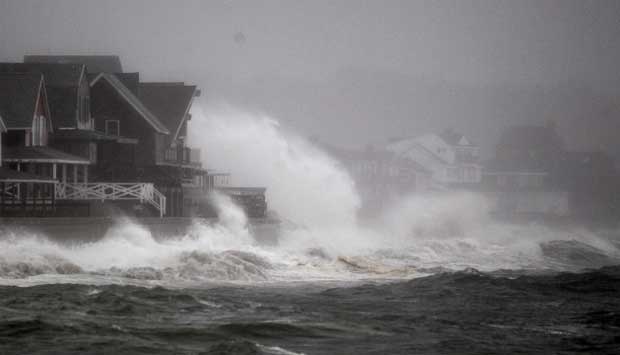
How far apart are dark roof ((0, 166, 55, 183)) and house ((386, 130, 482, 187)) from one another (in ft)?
317

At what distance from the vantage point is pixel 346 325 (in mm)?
24734

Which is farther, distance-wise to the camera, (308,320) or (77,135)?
(77,135)

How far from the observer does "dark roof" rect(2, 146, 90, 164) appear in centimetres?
4500

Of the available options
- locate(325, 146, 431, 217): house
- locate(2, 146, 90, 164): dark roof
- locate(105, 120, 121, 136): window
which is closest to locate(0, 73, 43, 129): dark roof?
locate(2, 146, 90, 164): dark roof

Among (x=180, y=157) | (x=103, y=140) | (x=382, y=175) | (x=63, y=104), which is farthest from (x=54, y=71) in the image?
(x=382, y=175)

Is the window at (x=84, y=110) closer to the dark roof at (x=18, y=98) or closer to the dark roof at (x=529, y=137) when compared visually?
the dark roof at (x=18, y=98)

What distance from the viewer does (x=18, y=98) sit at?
48156 millimetres

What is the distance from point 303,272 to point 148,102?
25.6 m

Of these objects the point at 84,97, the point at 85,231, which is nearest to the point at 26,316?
the point at 85,231

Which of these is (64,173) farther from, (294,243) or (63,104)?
(294,243)

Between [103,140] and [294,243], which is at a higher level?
[103,140]

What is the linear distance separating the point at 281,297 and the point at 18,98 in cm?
2144

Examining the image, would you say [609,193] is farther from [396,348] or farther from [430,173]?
[396,348]

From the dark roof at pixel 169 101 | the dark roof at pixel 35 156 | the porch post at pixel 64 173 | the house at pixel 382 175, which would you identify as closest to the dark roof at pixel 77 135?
the porch post at pixel 64 173
